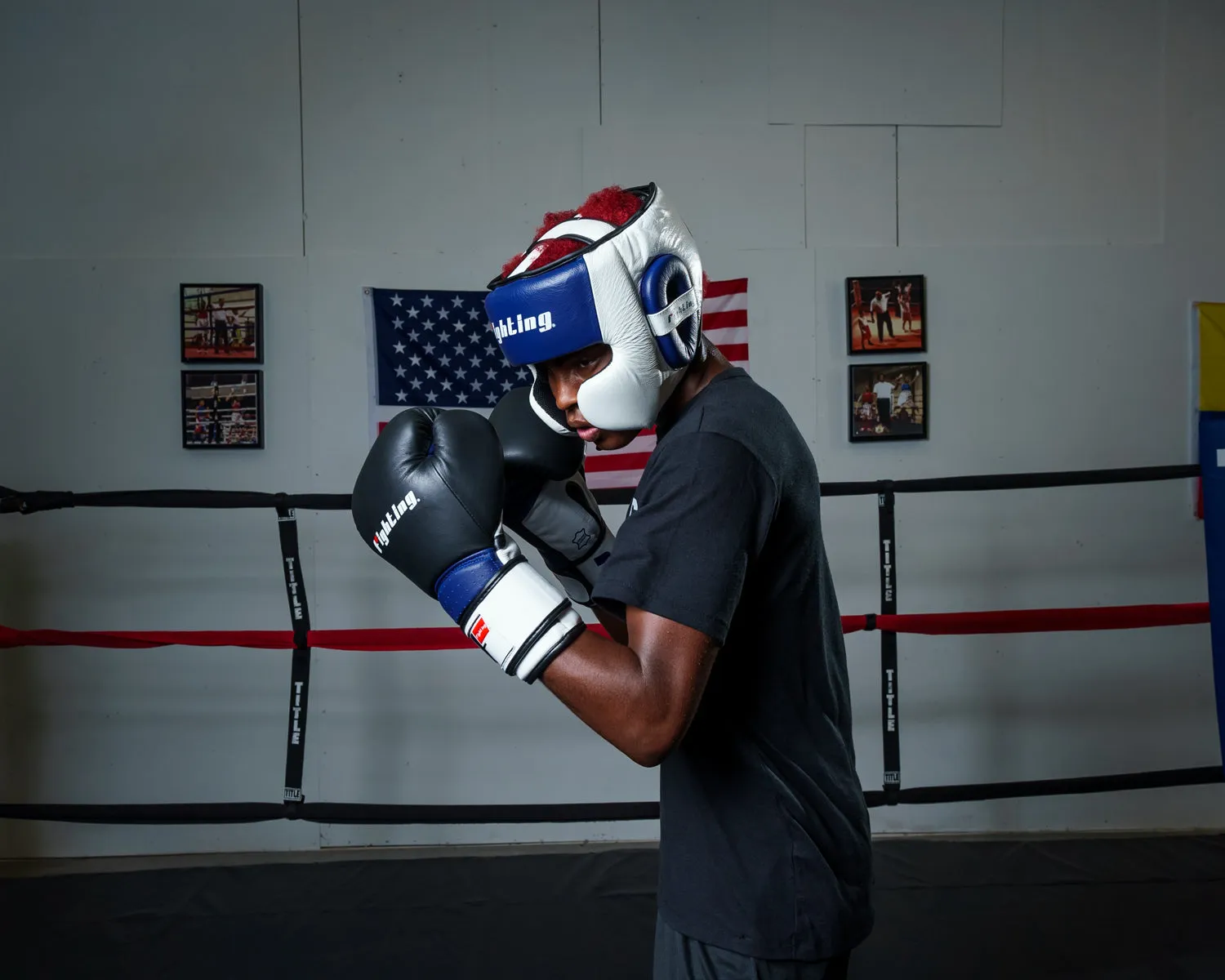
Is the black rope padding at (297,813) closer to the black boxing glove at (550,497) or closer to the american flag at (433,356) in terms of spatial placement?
the american flag at (433,356)

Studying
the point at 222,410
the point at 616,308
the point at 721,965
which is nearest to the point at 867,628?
the point at 721,965

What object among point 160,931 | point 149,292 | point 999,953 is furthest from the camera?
point 149,292

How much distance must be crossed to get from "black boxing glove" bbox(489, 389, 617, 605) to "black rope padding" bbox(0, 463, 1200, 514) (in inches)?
35.6

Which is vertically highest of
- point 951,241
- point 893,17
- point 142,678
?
point 893,17

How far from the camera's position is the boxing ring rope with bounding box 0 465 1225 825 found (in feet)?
7.40

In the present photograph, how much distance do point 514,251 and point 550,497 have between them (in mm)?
1903

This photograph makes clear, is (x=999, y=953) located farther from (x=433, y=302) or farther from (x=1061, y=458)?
(x=433, y=302)

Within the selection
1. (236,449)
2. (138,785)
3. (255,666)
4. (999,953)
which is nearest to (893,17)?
(236,449)

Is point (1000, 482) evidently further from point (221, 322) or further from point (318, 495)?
point (221, 322)

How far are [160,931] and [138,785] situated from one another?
0.86m

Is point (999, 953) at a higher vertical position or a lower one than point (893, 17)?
lower

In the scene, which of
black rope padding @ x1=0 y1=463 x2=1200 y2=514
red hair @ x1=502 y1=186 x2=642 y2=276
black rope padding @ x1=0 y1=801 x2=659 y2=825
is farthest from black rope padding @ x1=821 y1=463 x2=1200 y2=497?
red hair @ x1=502 y1=186 x2=642 y2=276

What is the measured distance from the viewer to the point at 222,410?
291 cm

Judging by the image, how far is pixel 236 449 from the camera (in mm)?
2924
